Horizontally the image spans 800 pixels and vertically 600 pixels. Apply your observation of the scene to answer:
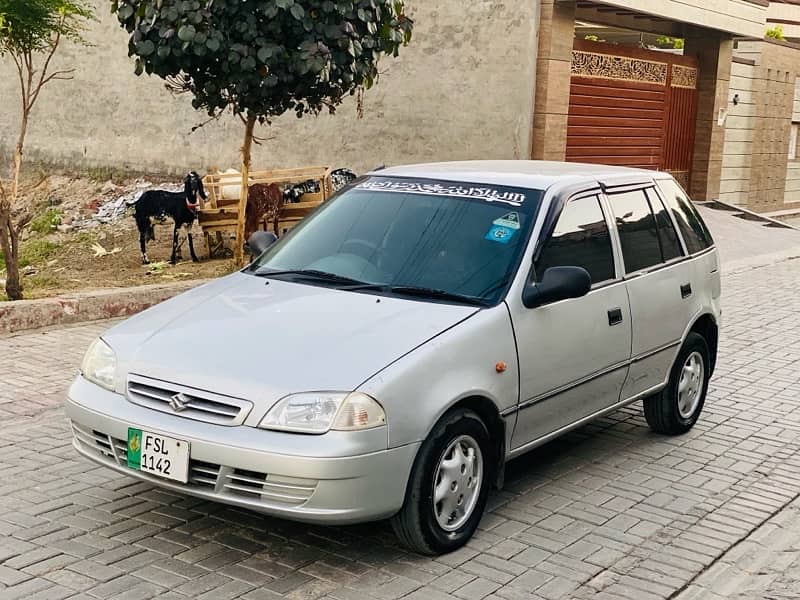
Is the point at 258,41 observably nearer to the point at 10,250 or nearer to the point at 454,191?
the point at 10,250

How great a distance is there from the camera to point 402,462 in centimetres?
439

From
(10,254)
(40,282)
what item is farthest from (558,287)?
(40,282)

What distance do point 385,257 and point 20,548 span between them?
221 centimetres

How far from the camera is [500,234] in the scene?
5426 millimetres

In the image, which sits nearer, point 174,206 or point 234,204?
point 174,206

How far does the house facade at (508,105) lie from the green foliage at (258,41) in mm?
5340

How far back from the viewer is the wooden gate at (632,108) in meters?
17.8

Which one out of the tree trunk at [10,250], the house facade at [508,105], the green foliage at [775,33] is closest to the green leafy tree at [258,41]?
the tree trunk at [10,250]

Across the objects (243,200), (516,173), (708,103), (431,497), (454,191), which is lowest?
(431,497)

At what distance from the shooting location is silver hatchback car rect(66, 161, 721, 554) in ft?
14.1

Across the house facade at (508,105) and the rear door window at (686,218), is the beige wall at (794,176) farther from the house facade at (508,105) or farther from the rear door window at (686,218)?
the rear door window at (686,218)

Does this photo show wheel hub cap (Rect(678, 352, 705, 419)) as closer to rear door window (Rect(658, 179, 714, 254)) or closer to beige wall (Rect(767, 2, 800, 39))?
rear door window (Rect(658, 179, 714, 254))

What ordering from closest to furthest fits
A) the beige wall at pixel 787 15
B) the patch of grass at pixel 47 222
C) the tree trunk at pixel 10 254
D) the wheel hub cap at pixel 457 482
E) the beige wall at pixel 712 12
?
the wheel hub cap at pixel 457 482 < the tree trunk at pixel 10 254 < the patch of grass at pixel 47 222 < the beige wall at pixel 712 12 < the beige wall at pixel 787 15

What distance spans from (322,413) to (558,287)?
58.1 inches
